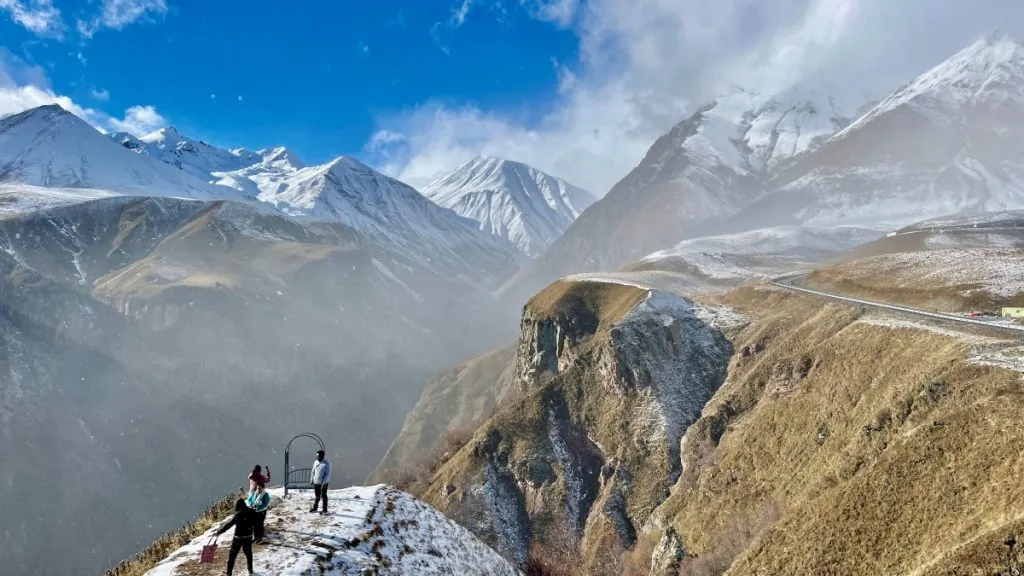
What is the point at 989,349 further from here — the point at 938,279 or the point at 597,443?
the point at 597,443

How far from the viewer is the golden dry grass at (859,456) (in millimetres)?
26891

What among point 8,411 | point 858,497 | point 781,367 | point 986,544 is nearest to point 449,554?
point 986,544

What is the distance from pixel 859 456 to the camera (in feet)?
129

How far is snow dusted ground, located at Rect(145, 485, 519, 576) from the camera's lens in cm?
1745

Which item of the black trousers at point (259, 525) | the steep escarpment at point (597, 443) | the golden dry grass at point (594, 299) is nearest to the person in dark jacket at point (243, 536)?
the black trousers at point (259, 525)

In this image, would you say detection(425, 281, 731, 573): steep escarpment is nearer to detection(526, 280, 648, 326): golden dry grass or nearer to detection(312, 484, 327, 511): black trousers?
detection(526, 280, 648, 326): golden dry grass

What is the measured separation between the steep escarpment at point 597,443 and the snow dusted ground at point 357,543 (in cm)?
4632

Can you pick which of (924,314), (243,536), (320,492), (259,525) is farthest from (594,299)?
(243,536)

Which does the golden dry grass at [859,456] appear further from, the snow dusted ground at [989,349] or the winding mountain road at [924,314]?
the winding mountain road at [924,314]

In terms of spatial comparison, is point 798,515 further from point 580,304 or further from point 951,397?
point 580,304

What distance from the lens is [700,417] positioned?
74.2 m

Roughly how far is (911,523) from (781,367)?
39044 mm

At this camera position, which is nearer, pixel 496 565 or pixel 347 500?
pixel 347 500

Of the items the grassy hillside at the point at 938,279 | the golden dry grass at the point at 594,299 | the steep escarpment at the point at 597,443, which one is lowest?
the steep escarpment at the point at 597,443
